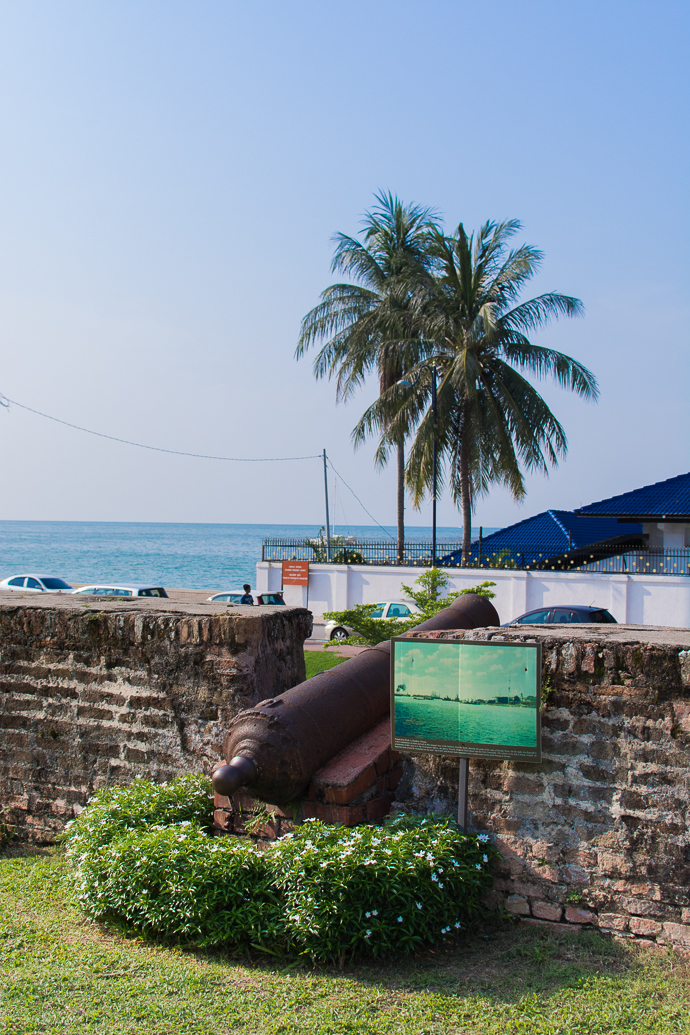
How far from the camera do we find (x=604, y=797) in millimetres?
3977

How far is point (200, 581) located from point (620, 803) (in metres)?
56.5

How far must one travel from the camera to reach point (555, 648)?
4160 mm

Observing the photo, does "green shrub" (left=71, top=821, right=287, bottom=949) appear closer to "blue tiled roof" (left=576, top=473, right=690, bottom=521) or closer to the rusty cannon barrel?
the rusty cannon barrel

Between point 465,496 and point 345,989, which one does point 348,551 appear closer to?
point 465,496

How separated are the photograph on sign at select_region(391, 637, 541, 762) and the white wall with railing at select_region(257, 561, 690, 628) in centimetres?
1643

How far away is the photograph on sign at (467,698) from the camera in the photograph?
13.3ft

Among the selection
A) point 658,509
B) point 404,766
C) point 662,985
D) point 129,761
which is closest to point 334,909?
point 404,766

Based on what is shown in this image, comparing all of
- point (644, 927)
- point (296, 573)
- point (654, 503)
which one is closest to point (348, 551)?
point (296, 573)

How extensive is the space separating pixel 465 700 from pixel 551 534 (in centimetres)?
2452

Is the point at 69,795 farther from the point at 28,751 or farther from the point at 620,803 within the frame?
the point at 620,803

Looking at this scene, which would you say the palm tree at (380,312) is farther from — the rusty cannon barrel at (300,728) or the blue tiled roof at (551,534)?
the rusty cannon barrel at (300,728)

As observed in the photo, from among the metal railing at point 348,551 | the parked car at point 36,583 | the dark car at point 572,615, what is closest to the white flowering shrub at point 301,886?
the dark car at point 572,615

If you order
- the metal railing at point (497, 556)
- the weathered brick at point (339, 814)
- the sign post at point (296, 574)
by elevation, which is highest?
the metal railing at point (497, 556)

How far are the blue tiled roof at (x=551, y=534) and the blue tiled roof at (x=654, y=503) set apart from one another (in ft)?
5.84
